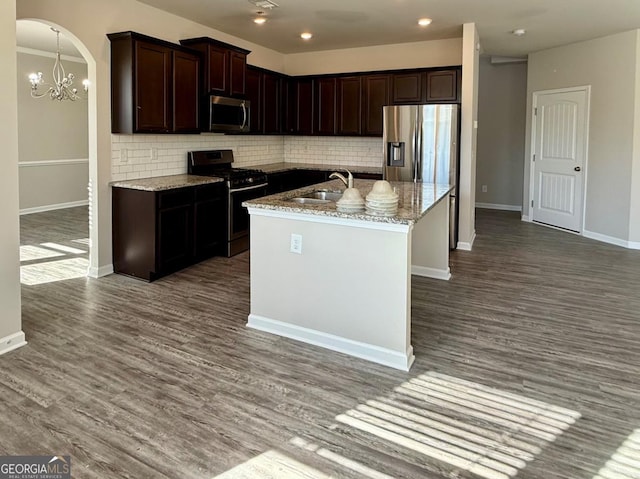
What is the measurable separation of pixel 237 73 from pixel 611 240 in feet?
17.7

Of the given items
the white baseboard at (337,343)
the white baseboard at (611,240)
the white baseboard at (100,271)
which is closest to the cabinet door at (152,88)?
the white baseboard at (100,271)

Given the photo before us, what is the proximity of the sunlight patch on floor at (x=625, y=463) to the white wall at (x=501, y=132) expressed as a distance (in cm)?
765

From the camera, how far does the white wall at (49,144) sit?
8.03m

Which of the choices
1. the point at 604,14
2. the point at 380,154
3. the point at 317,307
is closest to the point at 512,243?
the point at 380,154

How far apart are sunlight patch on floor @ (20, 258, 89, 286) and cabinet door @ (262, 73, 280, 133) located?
9.96ft

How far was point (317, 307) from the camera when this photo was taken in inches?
130

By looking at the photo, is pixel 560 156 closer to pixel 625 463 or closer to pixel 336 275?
pixel 336 275

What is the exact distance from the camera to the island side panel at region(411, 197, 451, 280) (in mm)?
4707

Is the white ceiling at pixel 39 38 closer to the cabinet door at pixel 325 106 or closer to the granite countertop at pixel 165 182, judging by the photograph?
the granite countertop at pixel 165 182

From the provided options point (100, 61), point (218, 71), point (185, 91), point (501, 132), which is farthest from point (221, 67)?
point (501, 132)

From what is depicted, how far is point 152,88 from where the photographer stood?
4719 mm

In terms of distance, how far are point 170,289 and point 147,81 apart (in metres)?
2.00

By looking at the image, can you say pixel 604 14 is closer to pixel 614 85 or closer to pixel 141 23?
pixel 614 85

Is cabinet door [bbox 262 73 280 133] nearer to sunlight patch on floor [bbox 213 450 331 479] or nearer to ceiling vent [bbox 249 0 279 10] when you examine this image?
ceiling vent [bbox 249 0 279 10]
